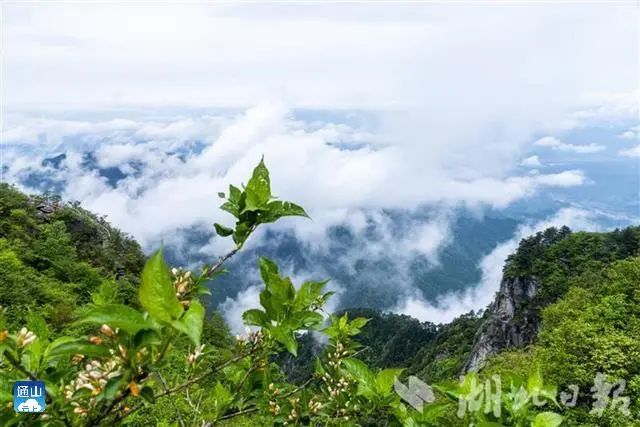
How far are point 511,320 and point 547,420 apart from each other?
67862 mm

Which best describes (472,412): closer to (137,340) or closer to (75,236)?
(137,340)

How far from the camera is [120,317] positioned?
158 cm

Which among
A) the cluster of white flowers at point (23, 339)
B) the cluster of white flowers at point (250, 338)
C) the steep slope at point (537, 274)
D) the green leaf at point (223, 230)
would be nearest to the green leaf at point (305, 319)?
the cluster of white flowers at point (250, 338)

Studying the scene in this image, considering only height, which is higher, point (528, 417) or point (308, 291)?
point (308, 291)

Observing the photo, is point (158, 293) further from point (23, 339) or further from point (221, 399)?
point (221, 399)

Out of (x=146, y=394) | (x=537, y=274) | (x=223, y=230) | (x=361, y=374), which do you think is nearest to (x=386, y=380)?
(x=361, y=374)

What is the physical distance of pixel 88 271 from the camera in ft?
110

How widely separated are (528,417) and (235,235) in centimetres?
162

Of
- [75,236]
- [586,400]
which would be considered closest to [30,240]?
[75,236]

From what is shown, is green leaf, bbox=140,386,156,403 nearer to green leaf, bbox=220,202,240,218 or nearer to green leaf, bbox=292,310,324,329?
green leaf, bbox=292,310,324,329

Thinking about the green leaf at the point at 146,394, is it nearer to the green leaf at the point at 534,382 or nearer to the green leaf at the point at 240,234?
the green leaf at the point at 240,234

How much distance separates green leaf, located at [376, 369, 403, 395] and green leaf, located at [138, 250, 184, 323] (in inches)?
57.3

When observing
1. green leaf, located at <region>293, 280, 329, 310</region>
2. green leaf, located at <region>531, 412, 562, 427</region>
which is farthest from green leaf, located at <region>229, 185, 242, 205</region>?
green leaf, located at <region>531, 412, 562, 427</region>

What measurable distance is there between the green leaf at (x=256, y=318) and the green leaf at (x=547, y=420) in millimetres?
1316
